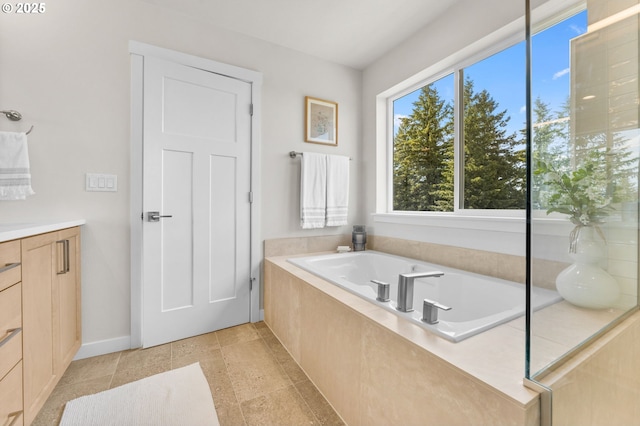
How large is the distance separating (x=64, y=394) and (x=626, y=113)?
2.63m

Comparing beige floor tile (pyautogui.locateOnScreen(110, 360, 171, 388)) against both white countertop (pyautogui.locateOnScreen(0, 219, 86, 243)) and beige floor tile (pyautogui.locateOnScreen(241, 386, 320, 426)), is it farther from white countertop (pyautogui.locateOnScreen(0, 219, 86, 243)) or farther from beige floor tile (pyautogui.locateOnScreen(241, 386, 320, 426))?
white countertop (pyautogui.locateOnScreen(0, 219, 86, 243))

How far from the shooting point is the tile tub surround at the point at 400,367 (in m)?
0.72

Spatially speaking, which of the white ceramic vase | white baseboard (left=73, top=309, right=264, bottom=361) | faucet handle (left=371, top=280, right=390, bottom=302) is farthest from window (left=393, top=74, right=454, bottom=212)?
white baseboard (left=73, top=309, right=264, bottom=361)

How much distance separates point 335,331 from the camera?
4.27 feet

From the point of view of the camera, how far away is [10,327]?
99 centimetres

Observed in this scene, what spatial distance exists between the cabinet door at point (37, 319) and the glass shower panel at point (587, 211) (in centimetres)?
177

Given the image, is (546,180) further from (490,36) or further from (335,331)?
(490,36)

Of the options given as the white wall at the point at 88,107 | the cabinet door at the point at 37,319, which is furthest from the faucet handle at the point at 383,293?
the white wall at the point at 88,107

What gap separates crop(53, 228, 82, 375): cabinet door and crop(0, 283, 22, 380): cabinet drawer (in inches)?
14.4

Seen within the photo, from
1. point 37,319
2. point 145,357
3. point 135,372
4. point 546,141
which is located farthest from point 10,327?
point 546,141

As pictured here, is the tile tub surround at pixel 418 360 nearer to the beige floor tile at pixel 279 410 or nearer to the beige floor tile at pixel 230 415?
the beige floor tile at pixel 279 410

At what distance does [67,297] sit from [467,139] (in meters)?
2.74

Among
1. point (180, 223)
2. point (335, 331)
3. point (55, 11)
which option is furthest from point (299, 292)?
point (55, 11)

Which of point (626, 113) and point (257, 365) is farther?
point (257, 365)
